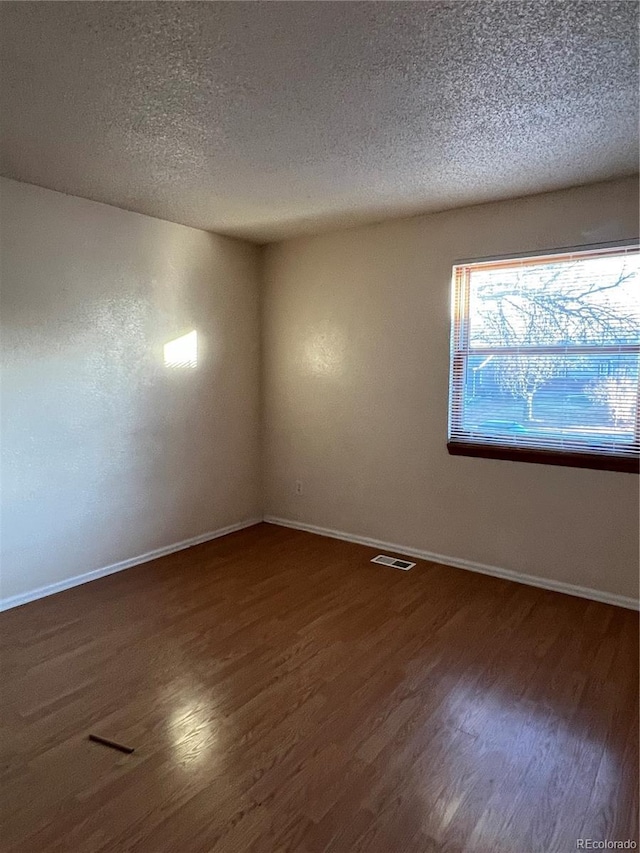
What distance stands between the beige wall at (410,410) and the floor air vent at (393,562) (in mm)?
193

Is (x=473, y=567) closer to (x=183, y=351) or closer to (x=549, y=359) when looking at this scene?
(x=549, y=359)

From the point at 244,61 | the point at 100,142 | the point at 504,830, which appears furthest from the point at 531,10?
the point at 504,830

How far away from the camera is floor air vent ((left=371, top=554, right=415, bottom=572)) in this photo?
3.89 m

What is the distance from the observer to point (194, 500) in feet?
14.4

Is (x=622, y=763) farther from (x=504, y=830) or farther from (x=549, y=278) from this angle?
(x=549, y=278)

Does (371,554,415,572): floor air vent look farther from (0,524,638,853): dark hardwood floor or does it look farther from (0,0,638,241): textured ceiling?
(0,0,638,241): textured ceiling

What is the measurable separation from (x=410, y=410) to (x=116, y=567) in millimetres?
2389

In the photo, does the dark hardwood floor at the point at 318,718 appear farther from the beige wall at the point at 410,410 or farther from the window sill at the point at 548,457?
the window sill at the point at 548,457

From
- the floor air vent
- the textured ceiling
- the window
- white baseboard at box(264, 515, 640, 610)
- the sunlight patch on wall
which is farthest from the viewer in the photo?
the sunlight patch on wall

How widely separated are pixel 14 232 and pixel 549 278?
10.6 feet

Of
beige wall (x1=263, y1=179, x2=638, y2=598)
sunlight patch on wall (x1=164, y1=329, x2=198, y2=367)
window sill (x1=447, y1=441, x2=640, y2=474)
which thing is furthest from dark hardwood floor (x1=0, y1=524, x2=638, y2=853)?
sunlight patch on wall (x1=164, y1=329, x2=198, y2=367)

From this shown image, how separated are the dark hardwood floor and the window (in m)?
0.98

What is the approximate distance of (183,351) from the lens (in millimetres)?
4188

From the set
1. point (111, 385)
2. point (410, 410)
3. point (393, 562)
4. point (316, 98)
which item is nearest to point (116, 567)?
point (111, 385)
